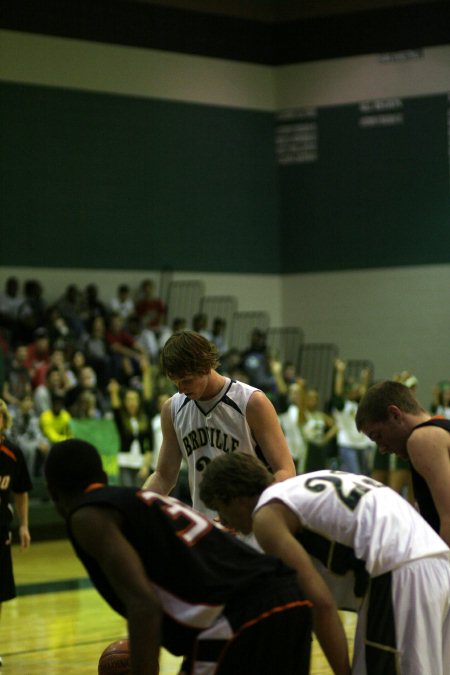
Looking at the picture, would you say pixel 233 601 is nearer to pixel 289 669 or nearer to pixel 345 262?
pixel 289 669

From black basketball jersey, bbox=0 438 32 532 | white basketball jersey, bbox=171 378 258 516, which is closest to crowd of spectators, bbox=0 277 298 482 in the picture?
black basketball jersey, bbox=0 438 32 532

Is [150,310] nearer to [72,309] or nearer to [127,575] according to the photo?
[72,309]

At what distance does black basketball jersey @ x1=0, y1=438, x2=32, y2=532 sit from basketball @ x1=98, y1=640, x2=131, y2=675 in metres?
2.62

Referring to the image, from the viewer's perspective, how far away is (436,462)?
171 inches

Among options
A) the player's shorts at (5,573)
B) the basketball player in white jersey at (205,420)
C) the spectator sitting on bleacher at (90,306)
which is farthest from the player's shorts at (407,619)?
the spectator sitting on bleacher at (90,306)

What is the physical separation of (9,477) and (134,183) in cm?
1492

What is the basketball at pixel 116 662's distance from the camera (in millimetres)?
4797

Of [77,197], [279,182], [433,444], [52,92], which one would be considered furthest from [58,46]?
[433,444]

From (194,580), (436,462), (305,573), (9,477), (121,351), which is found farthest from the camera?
(121,351)

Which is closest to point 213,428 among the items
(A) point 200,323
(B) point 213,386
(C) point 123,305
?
(B) point 213,386

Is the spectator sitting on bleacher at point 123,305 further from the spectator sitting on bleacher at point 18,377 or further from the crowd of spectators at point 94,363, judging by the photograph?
the spectator sitting on bleacher at point 18,377

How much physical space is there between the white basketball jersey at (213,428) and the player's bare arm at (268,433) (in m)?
0.04

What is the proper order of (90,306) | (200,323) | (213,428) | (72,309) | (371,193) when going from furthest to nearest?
(371,193), (200,323), (90,306), (72,309), (213,428)

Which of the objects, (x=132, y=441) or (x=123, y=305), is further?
(x=123, y=305)
